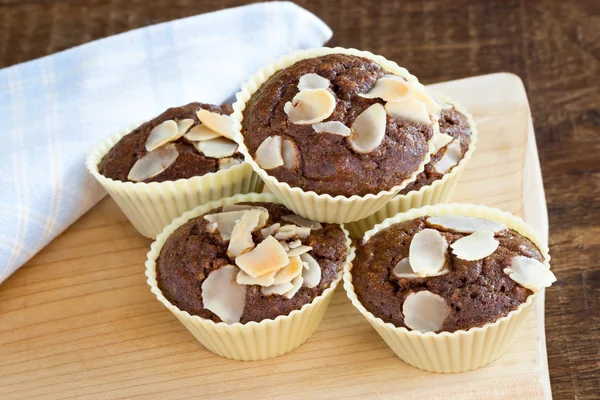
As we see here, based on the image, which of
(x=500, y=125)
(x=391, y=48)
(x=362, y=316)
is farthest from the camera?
(x=391, y=48)

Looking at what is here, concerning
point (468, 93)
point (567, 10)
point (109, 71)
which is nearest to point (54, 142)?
point (109, 71)

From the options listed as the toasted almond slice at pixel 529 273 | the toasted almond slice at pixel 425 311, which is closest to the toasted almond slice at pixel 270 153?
the toasted almond slice at pixel 425 311

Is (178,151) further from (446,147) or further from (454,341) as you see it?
(454,341)

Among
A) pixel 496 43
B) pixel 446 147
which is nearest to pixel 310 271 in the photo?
pixel 446 147

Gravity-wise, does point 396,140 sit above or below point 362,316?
above

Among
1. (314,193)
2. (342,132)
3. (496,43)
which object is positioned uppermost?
(342,132)

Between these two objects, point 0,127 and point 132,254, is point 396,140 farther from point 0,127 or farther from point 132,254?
point 0,127
